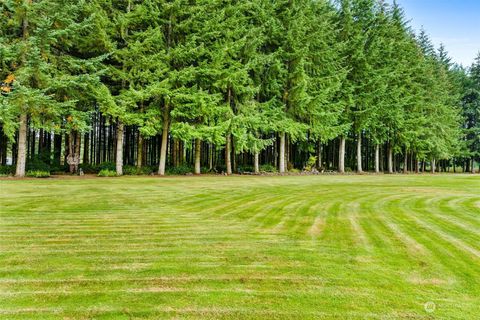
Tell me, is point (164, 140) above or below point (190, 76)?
below

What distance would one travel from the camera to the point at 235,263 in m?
4.52

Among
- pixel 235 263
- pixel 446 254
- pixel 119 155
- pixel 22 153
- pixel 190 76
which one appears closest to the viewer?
pixel 235 263

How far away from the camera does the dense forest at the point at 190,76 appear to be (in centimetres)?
1703

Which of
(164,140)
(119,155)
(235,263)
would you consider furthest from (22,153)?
(235,263)

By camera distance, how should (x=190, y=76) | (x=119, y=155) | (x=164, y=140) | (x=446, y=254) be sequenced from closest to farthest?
(x=446, y=254) → (x=119, y=155) → (x=190, y=76) → (x=164, y=140)

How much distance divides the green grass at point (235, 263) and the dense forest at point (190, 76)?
11309 mm

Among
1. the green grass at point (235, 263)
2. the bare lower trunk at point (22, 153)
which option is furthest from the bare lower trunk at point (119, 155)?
the green grass at point (235, 263)

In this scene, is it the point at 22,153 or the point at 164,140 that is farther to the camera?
the point at 164,140

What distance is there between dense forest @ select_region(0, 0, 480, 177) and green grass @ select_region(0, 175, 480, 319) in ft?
37.1

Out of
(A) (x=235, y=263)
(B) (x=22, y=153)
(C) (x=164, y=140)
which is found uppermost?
(C) (x=164, y=140)

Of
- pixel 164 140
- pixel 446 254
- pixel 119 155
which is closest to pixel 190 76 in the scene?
pixel 164 140

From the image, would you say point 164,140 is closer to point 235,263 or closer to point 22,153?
point 22,153

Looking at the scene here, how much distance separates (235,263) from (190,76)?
55.5ft

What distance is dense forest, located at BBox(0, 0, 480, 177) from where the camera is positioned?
1703cm
